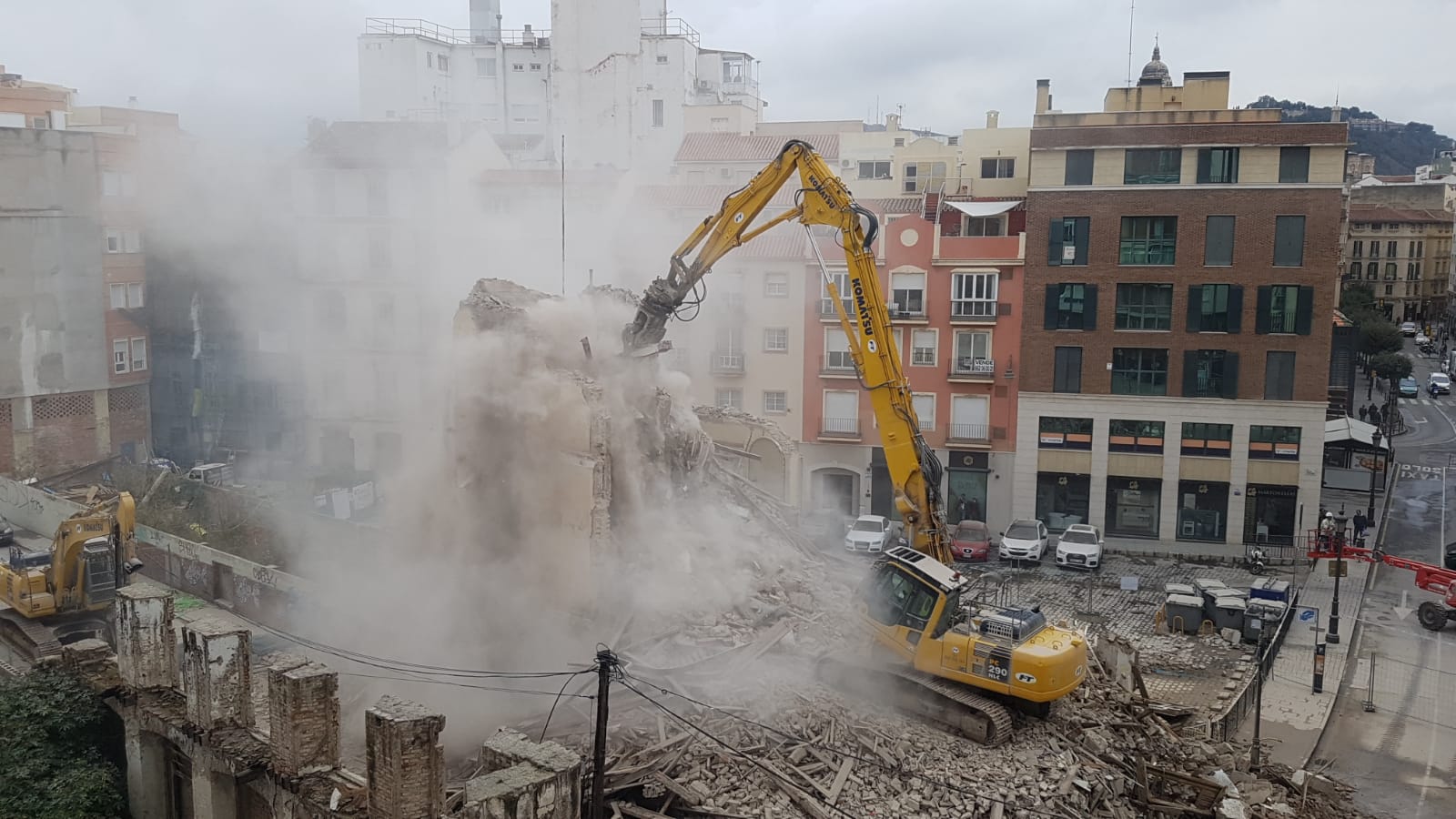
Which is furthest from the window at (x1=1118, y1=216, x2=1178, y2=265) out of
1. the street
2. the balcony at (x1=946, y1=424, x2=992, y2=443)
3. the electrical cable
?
the electrical cable

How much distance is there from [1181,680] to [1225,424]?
13163mm

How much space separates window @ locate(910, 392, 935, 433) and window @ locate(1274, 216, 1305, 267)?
10130 mm

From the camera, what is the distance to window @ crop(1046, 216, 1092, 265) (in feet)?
110

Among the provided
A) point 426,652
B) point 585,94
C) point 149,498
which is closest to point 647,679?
point 426,652

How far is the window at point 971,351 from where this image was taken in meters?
34.2

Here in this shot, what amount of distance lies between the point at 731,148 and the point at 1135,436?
60.5 ft

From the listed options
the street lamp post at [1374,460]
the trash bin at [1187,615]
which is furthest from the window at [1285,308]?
the trash bin at [1187,615]

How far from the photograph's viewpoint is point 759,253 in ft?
115

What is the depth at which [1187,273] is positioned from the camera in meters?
32.8

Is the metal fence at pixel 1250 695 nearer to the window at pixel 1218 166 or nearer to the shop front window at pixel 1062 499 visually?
the shop front window at pixel 1062 499

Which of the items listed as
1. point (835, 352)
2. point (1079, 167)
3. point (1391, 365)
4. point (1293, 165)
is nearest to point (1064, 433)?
point (835, 352)

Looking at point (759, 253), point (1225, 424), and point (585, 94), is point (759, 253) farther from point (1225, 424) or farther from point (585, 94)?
point (585, 94)

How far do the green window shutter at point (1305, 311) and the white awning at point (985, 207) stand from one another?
8.39 m

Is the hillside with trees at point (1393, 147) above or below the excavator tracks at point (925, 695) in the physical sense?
above
